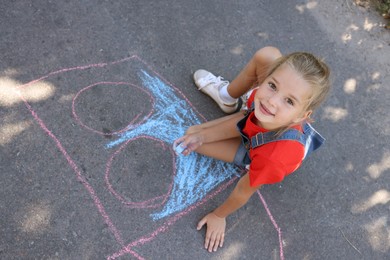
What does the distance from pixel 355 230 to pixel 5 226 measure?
2.07m

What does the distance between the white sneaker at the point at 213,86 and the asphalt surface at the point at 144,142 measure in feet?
0.19

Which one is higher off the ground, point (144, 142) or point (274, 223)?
point (144, 142)

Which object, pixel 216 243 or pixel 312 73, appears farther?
pixel 216 243

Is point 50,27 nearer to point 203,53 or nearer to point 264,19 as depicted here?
point 203,53

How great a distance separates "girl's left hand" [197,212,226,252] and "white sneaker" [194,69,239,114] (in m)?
0.74

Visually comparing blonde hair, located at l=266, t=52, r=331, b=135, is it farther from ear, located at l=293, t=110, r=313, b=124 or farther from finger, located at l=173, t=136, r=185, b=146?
finger, located at l=173, t=136, r=185, b=146

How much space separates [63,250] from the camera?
6.59ft

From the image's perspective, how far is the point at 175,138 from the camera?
2.48m

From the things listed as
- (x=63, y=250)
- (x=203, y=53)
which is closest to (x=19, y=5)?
(x=203, y=53)

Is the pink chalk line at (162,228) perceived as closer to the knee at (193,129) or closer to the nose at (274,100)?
the knee at (193,129)

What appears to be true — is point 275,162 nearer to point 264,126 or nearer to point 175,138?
point 264,126

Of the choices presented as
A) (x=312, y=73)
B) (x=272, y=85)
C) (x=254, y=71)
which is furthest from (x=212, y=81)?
(x=312, y=73)

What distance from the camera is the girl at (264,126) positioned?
186 cm

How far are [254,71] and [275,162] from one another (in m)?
0.76
